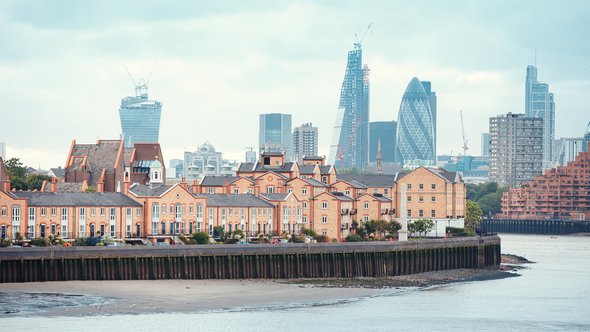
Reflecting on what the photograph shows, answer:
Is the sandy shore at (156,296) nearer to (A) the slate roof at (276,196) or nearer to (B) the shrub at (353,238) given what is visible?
(B) the shrub at (353,238)

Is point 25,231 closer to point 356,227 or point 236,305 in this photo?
point 236,305

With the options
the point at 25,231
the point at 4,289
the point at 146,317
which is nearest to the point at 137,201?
the point at 25,231

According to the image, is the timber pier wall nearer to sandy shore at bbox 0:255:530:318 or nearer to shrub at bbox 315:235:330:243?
sandy shore at bbox 0:255:530:318

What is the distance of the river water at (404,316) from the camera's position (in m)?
104

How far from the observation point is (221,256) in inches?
5394

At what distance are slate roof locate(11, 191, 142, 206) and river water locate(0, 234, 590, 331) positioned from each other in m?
35.3

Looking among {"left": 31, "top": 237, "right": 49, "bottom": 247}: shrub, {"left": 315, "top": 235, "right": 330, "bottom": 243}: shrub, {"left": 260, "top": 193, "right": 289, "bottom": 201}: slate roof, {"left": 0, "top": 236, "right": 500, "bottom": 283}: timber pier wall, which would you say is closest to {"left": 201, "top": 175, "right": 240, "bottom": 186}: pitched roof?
{"left": 260, "top": 193, "right": 289, "bottom": 201}: slate roof

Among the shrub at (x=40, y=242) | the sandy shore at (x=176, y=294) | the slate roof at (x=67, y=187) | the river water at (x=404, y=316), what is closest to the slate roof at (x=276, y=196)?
the slate roof at (x=67, y=187)

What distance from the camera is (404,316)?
114 meters

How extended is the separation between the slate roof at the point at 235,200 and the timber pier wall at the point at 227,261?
22.1 m

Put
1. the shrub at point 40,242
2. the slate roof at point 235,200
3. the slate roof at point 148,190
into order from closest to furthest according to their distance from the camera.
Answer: the shrub at point 40,242
the slate roof at point 148,190
the slate roof at point 235,200

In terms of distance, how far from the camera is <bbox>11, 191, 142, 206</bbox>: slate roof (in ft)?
490

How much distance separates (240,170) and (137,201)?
43.2 m

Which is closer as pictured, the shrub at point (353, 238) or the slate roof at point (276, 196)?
the shrub at point (353, 238)
